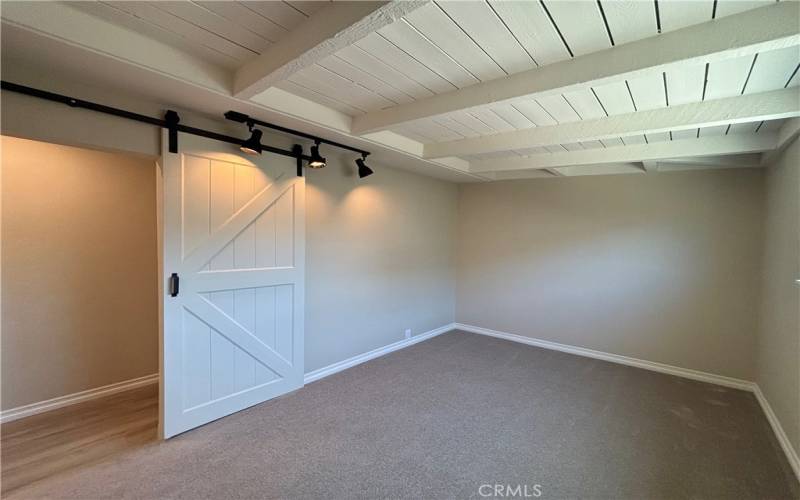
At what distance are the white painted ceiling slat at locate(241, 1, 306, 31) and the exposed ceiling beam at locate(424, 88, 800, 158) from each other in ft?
6.60

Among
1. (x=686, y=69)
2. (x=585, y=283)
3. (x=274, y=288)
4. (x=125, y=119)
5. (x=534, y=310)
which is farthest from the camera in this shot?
(x=534, y=310)

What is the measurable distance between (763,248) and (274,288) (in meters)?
4.68

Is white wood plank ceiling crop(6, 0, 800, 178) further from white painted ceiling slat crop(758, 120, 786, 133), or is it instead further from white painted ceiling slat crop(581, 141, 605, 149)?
white painted ceiling slat crop(581, 141, 605, 149)

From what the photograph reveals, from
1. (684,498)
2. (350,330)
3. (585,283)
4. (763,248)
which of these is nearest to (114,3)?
(350,330)

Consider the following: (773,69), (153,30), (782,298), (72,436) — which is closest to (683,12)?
(773,69)

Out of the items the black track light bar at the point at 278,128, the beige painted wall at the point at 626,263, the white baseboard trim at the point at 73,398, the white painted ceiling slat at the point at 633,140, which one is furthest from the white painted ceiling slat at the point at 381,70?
the white baseboard trim at the point at 73,398

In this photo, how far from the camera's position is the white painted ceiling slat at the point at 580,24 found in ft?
4.62

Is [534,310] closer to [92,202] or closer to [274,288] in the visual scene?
[274,288]

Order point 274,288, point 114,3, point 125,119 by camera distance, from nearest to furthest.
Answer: point 114,3 < point 125,119 < point 274,288

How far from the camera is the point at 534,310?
485 centimetres

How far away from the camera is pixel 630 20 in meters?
1.48

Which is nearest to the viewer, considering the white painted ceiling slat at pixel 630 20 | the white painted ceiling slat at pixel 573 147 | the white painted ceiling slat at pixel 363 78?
the white painted ceiling slat at pixel 630 20

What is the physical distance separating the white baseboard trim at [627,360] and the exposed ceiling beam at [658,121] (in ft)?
9.42

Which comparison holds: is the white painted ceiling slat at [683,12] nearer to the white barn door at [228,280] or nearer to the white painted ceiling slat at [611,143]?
the white painted ceiling slat at [611,143]
